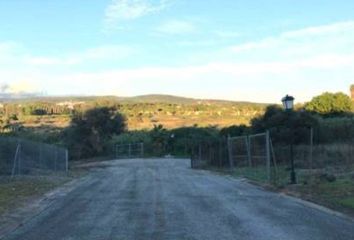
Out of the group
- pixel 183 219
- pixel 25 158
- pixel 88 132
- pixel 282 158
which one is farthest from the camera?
pixel 88 132

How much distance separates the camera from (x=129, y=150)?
8212 centimetres

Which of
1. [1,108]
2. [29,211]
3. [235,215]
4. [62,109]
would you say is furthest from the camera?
[62,109]

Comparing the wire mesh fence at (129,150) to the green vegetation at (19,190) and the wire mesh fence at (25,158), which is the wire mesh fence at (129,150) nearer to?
the wire mesh fence at (25,158)

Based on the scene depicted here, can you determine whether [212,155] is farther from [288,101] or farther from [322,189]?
[322,189]

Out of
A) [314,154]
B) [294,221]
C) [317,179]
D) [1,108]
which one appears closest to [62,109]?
[1,108]

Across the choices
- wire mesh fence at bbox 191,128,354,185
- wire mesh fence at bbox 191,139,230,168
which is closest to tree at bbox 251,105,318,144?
wire mesh fence at bbox 191,128,354,185

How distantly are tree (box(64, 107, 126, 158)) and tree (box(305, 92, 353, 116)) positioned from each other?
25.6 meters

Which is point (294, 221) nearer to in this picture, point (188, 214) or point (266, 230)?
point (266, 230)

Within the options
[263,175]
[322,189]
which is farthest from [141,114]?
[322,189]

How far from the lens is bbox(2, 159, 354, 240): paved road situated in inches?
465

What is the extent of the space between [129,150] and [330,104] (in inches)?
1053

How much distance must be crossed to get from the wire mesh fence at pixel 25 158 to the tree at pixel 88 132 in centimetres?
3278

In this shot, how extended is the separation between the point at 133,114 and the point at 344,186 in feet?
432

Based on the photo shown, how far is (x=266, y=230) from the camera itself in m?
12.2
